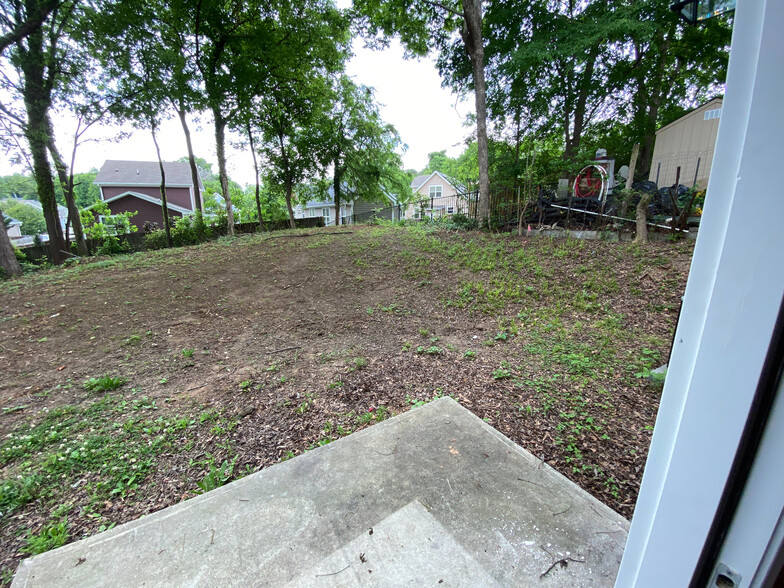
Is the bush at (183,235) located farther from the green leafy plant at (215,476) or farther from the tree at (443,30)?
the green leafy plant at (215,476)

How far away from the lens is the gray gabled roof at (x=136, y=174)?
21.1 metres

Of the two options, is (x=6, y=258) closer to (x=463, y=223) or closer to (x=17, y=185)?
(x=463, y=223)

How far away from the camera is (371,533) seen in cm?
125

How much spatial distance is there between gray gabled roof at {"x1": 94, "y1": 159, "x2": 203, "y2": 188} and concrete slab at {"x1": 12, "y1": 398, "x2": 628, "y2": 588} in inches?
1046

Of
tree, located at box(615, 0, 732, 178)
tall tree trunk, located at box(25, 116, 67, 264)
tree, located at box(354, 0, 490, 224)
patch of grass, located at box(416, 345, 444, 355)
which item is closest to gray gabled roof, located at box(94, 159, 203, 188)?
tall tree trunk, located at box(25, 116, 67, 264)

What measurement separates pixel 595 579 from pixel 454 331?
103 inches

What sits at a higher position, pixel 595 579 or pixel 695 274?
pixel 695 274

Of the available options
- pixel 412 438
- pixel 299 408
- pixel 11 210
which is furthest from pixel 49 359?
pixel 11 210

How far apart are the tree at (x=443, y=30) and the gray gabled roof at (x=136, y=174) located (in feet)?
63.1

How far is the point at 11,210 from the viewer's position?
98.8 ft

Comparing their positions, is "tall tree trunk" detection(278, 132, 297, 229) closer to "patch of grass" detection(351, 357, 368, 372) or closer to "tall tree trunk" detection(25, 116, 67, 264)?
"tall tree trunk" detection(25, 116, 67, 264)

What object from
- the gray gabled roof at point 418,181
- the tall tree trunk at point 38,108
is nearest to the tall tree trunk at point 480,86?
the tall tree trunk at point 38,108

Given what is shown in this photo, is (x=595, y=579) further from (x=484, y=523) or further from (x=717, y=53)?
(x=717, y=53)

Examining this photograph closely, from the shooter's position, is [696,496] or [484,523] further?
[484,523]
